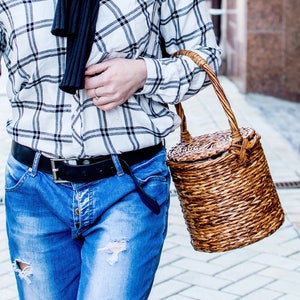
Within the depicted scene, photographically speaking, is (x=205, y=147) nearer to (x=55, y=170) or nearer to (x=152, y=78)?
(x=152, y=78)

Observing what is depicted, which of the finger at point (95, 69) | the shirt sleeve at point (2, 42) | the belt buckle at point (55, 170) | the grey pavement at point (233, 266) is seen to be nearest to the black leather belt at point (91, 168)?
the belt buckle at point (55, 170)

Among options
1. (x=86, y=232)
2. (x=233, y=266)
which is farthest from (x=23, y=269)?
(x=233, y=266)

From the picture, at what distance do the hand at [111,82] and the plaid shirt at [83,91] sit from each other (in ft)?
0.13

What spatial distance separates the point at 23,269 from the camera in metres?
2.47

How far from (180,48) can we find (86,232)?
0.58 metres

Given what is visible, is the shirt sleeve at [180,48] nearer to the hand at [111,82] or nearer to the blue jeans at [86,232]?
the hand at [111,82]

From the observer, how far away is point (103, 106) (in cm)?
227

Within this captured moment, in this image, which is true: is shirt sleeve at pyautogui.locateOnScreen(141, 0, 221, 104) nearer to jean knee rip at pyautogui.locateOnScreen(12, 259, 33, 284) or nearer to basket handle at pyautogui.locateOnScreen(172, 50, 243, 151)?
basket handle at pyautogui.locateOnScreen(172, 50, 243, 151)

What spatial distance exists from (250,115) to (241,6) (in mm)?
1715

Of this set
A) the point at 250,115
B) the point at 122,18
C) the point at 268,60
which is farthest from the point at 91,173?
the point at 268,60

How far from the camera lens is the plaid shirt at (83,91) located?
7.55 ft

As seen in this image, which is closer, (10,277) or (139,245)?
(139,245)

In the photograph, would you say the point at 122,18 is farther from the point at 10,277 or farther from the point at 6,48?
the point at 10,277

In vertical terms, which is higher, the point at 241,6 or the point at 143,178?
the point at 143,178
